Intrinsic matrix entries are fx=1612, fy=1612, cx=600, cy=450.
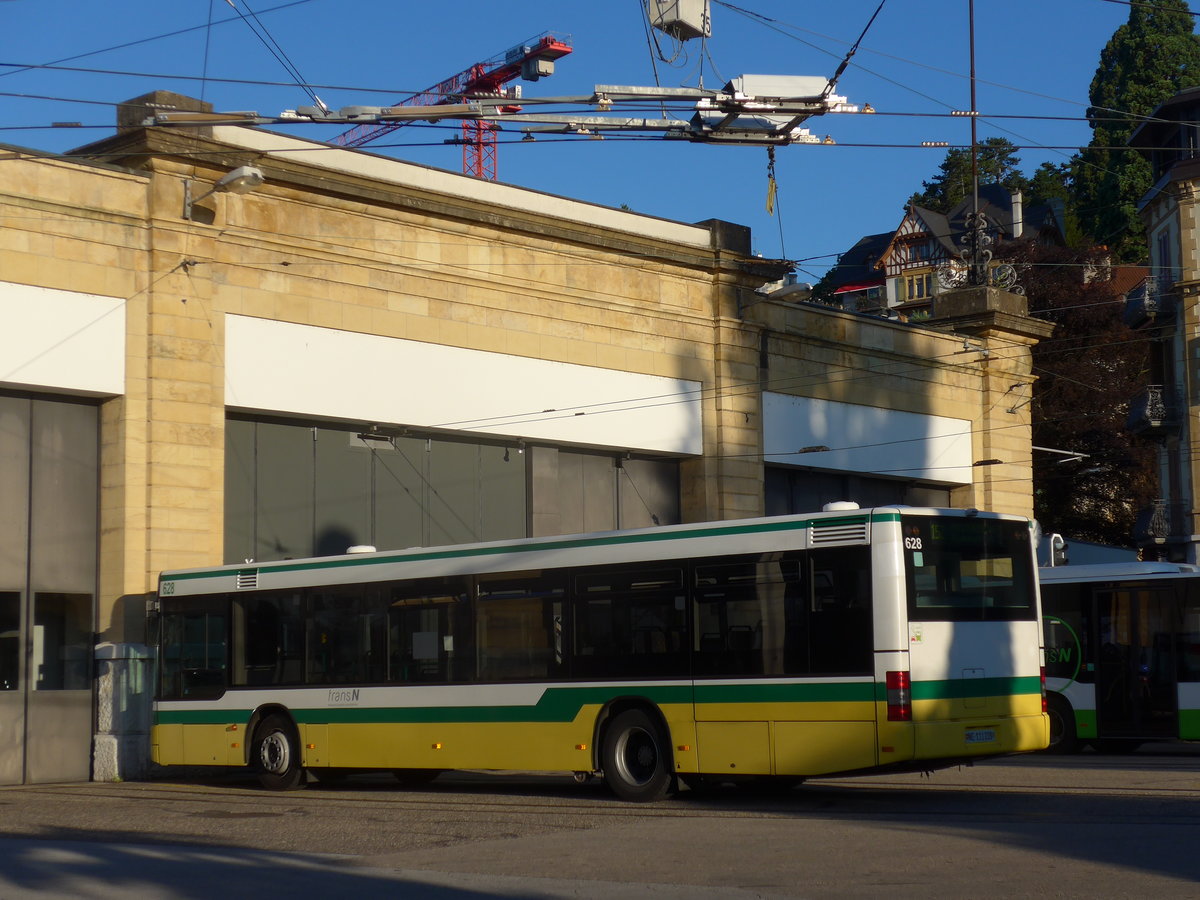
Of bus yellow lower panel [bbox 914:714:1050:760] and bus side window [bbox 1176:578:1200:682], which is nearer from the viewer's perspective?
bus yellow lower panel [bbox 914:714:1050:760]

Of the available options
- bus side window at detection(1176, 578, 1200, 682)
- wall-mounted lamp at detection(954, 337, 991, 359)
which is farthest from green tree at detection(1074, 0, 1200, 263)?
bus side window at detection(1176, 578, 1200, 682)

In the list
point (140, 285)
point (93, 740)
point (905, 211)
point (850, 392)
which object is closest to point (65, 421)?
point (140, 285)

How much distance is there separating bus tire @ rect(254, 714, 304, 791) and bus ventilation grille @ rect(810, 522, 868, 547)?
23.7 ft

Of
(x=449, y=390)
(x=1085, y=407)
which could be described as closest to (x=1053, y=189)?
(x=1085, y=407)

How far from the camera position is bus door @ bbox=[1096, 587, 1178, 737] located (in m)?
21.5

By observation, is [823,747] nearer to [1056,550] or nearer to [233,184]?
[233,184]

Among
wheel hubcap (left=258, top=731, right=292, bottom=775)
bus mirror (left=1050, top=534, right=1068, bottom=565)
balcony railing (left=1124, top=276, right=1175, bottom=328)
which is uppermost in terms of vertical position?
balcony railing (left=1124, top=276, right=1175, bottom=328)

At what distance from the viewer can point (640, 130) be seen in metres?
15.9

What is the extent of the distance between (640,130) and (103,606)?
10558 mm

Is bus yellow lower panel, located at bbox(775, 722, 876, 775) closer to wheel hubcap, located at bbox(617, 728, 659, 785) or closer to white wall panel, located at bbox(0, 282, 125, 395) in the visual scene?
wheel hubcap, located at bbox(617, 728, 659, 785)

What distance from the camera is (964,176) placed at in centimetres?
9825

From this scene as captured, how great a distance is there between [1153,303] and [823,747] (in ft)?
135

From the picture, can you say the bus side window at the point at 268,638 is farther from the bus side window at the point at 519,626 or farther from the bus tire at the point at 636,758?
the bus tire at the point at 636,758

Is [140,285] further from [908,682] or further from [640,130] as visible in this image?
[908,682]
